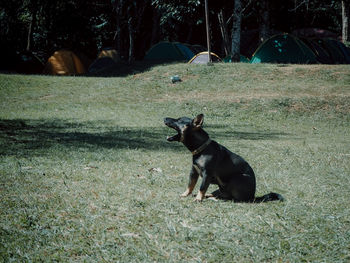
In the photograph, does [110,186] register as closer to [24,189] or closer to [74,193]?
[74,193]

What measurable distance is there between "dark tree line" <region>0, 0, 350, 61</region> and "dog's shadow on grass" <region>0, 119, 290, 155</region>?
1759cm

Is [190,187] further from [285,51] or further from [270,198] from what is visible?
[285,51]

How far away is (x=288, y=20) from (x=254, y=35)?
1083 cm

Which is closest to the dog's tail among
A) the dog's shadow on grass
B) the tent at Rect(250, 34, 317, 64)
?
the dog's shadow on grass

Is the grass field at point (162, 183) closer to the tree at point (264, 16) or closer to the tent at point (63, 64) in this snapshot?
the tree at point (264, 16)

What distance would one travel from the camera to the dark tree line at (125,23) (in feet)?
98.0

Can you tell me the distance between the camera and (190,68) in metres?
18.7

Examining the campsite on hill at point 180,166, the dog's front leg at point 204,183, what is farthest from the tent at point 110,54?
the dog's front leg at point 204,183

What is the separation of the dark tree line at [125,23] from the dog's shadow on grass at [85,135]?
17585 millimetres

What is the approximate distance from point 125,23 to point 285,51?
18276mm

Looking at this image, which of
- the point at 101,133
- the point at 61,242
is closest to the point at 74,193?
the point at 61,242

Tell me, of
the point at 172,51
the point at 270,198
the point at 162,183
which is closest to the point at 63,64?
the point at 172,51

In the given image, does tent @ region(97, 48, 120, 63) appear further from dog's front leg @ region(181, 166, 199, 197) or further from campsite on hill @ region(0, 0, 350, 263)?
dog's front leg @ region(181, 166, 199, 197)

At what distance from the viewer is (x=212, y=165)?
170 inches
